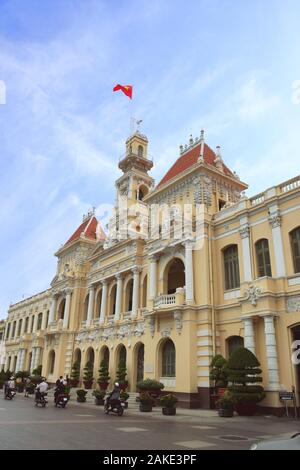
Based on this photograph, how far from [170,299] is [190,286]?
186cm

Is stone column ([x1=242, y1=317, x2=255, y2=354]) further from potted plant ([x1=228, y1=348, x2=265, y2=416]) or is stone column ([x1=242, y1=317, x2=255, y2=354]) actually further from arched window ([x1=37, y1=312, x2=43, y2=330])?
arched window ([x1=37, y1=312, x2=43, y2=330])

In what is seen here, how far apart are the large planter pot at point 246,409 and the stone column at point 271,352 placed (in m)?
1.42

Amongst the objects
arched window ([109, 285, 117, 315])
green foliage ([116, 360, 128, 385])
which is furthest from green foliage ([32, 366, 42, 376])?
green foliage ([116, 360, 128, 385])

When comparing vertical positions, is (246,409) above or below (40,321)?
below

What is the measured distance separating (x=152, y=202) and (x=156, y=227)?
3315 millimetres

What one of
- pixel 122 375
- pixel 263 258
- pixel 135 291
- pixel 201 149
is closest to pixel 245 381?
pixel 263 258

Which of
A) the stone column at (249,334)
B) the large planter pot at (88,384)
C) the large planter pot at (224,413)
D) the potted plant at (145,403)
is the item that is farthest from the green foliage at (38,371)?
the large planter pot at (224,413)

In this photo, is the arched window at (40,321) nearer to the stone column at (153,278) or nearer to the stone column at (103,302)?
the stone column at (103,302)

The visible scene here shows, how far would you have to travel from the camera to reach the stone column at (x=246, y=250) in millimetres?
21580

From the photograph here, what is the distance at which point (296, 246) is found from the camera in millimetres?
19859

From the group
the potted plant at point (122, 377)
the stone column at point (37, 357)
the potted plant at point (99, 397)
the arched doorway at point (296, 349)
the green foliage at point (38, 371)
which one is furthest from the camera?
the stone column at point (37, 357)

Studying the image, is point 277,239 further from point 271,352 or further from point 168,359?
point 168,359

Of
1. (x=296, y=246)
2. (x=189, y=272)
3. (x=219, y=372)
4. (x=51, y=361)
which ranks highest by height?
(x=296, y=246)
